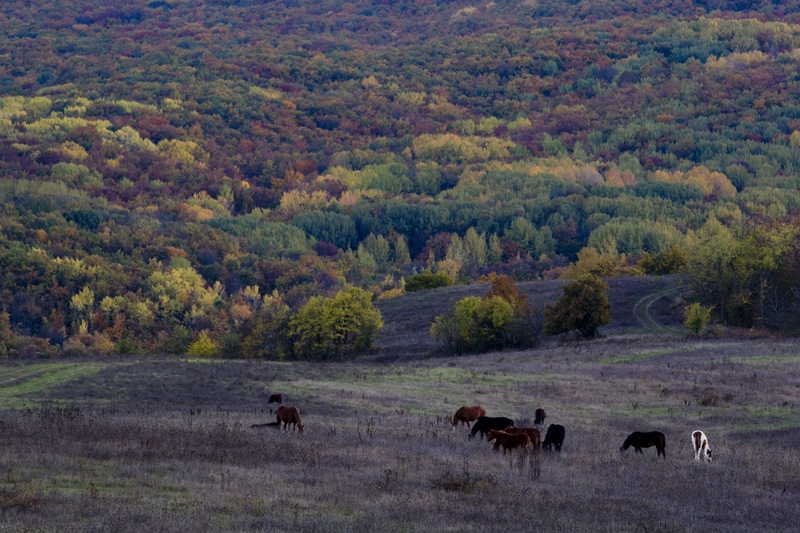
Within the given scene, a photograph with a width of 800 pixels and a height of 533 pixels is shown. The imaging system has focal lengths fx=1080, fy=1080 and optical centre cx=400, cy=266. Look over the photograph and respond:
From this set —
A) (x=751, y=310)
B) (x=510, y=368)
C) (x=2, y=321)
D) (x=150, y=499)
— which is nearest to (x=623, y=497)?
(x=150, y=499)

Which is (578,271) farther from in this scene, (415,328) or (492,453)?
(492,453)

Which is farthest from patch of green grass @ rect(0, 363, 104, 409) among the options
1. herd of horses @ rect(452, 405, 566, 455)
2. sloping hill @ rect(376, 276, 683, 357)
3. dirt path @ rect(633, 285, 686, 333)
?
dirt path @ rect(633, 285, 686, 333)

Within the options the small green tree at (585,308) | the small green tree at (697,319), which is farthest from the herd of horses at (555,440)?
the small green tree at (585,308)

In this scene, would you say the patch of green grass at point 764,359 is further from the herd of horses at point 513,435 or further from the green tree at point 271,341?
the green tree at point 271,341

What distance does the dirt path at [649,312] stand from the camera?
7762 centimetres

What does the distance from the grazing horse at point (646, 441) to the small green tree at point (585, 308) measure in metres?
46.4

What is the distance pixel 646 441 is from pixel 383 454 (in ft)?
22.1

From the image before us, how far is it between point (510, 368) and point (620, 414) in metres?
15.7

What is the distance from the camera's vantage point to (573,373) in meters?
48.8

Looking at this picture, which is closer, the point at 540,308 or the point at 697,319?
the point at 697,319

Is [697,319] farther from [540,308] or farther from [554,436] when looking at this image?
[554,436]

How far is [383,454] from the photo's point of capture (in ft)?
84.4

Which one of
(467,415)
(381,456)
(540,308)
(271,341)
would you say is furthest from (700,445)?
(540,308)

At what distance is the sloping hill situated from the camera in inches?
3140
